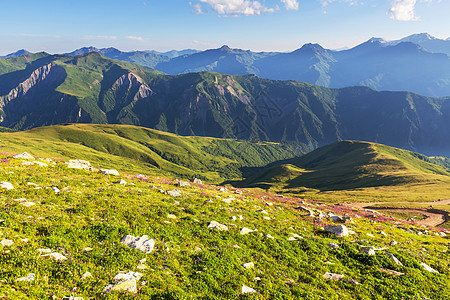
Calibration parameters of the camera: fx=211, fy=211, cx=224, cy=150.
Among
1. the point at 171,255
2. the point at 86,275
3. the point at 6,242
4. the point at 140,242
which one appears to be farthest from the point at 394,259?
the point at 6,242

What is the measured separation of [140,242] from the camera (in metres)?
12.9

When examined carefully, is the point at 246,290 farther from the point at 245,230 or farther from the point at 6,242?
the point at 6,242

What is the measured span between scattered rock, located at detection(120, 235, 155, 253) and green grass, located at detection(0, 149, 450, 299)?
1.38ft

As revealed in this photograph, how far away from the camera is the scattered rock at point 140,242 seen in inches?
494

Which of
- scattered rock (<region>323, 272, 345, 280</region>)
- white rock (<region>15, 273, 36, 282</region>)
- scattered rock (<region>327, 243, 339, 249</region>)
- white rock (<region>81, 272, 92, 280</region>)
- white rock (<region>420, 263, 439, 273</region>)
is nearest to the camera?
white rock (<region>15, 273, 36, 282</region>)

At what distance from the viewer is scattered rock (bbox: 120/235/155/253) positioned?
12.5 metres

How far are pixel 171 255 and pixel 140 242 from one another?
205 cm

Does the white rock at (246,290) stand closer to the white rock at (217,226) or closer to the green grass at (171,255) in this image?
the green grass at (171,255)

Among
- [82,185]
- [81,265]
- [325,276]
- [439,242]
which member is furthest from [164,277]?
[439,242]

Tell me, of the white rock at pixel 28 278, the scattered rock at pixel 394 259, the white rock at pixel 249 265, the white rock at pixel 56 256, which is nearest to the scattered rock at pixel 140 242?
the white rock at pixel 56 256

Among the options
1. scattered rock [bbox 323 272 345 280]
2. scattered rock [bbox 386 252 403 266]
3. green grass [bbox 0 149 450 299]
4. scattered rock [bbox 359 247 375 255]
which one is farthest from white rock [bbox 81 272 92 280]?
scattered rock [bbox 386 252 403 266]

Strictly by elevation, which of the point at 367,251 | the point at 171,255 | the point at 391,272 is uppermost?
the point at 171,255

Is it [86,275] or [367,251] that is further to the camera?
[367,251]

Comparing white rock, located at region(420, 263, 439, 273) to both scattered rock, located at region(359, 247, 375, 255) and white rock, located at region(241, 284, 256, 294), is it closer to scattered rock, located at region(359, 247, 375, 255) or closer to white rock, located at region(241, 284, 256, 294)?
scattered rock, located at region(359, 247, 375, 255)
